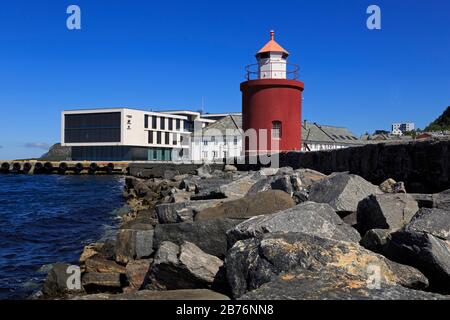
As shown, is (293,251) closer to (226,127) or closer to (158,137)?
(226,127)

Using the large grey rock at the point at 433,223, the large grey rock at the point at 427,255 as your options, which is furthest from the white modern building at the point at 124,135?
the large grey rock at the point at 427,255

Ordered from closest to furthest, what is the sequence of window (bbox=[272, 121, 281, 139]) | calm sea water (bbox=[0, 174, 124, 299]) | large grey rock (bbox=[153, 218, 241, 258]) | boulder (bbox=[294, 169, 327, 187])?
1. large grey rock (bbox=[153, 218, 241, 258])
2. boulder (bbox=[294, 169, 327, 187])
3. calm sea water (bbox=[0, 174, 124, 299])
4. window (bbox=[272, 121, 281, 139])

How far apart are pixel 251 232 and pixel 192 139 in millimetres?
42472

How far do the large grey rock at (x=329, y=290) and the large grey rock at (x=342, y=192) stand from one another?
2357mm

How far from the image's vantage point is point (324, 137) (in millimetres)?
47312

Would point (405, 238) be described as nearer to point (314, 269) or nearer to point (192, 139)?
point (314, 269)

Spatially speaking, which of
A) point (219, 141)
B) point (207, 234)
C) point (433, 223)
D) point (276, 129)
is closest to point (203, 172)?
point (276, 129)

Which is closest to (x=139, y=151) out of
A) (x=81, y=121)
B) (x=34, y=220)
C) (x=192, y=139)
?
(x=81, y=121)

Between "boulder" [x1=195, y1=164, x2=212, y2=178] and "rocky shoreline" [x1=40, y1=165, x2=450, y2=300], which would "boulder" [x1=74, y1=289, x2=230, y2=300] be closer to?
"rocky shoreline" [x1=40, y1=165, x2=450, y2=300]

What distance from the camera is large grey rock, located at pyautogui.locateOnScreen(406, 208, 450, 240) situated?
3911 mm

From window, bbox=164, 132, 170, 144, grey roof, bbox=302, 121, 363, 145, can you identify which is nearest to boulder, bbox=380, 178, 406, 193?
grey roof, bbox=302, 121, 363, 145

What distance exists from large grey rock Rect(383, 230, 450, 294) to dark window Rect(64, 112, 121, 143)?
204 ft

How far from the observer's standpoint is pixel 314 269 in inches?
136
